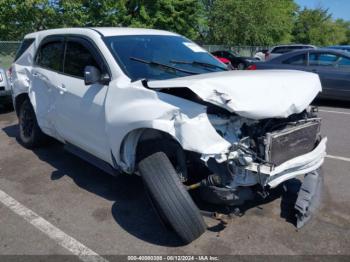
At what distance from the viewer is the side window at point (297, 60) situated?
9.88 metres

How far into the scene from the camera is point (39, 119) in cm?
521

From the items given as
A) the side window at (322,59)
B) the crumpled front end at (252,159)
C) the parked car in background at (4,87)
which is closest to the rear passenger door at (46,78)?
the crumpled front end at (252,159)

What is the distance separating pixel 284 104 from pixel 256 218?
1241mm

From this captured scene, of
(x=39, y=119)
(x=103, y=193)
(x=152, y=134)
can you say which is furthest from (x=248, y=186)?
(x=39, y=119)

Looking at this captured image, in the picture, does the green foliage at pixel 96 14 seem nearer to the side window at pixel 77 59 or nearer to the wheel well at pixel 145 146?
the side window at pixel 77 59

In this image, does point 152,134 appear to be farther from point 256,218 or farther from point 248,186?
point 256,218

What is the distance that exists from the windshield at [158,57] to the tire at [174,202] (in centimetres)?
106

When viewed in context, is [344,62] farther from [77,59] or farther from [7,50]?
[7,50]

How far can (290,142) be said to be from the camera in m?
3.23

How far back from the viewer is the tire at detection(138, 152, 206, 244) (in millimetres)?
3039

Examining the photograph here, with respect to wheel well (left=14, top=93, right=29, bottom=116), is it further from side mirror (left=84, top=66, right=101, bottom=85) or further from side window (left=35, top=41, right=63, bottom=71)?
side mirror (left=84, top=66, right=101, bottom=85)

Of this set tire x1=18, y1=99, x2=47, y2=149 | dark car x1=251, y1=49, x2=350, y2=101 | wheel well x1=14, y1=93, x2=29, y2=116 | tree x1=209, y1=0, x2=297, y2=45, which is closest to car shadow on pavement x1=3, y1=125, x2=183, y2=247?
tire x1=18, y1=99, x2=47, y2=149

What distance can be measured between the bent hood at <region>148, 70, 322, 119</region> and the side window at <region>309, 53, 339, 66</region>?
269 inches

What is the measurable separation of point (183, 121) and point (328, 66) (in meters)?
7.79
